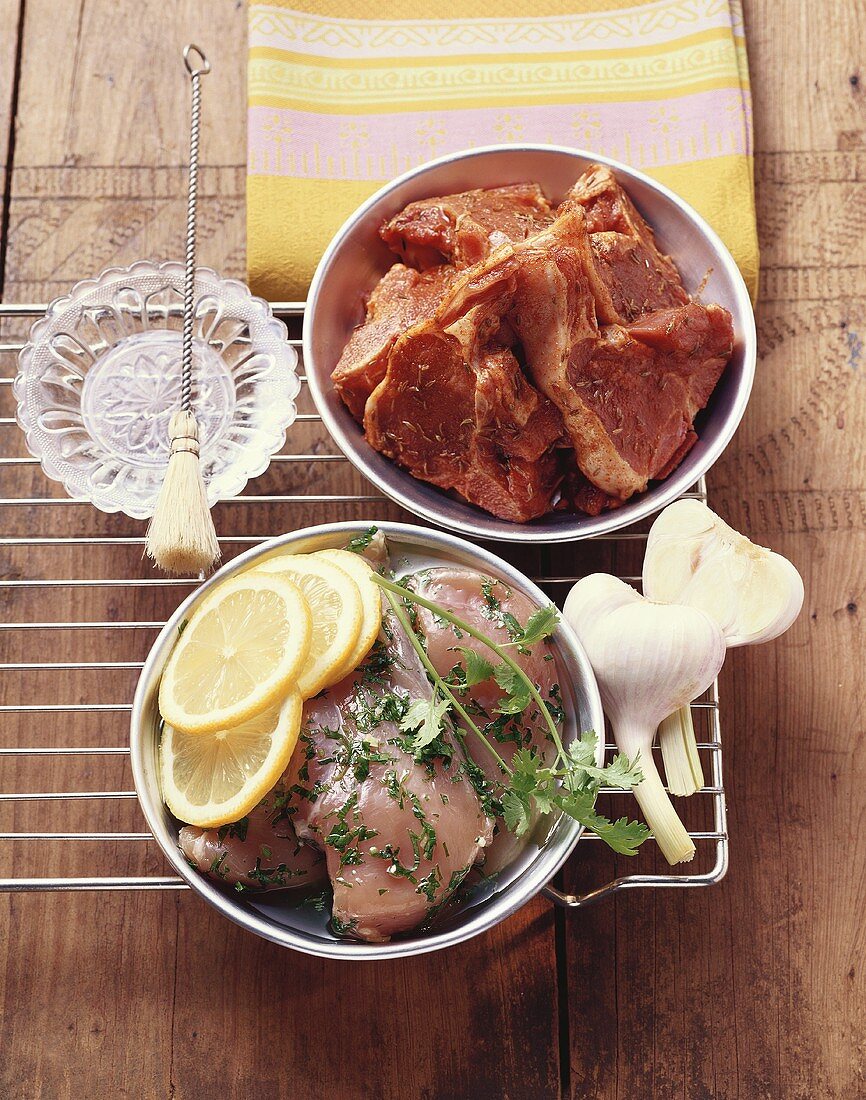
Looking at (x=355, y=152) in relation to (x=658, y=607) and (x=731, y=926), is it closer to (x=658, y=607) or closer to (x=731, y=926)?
(x=658, y=607)

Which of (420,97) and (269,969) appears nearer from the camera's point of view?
(269,969)

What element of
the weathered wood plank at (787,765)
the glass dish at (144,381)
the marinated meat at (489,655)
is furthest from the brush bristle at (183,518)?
the weathered wood plank at (787,765)

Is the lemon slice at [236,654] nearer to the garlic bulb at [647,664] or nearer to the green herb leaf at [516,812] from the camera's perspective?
the green herb leaf at [516,812]

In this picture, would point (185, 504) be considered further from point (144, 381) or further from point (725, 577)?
point (725, 577)

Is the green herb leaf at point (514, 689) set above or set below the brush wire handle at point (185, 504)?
below

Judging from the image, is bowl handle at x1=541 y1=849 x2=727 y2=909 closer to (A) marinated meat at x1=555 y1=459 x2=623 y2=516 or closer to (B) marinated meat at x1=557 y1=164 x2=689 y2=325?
(A) marinated meat at x1=555 y1=459 x2=623 y2=516

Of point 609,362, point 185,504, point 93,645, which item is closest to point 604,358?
point 609,362

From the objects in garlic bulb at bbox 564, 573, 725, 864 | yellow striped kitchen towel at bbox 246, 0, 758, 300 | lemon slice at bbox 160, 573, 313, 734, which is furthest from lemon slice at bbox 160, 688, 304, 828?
yellow striped kitchen towel at bbox 246, 0, 758, 300

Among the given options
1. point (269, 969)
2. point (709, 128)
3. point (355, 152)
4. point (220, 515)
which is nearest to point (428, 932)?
point (269, 969)
